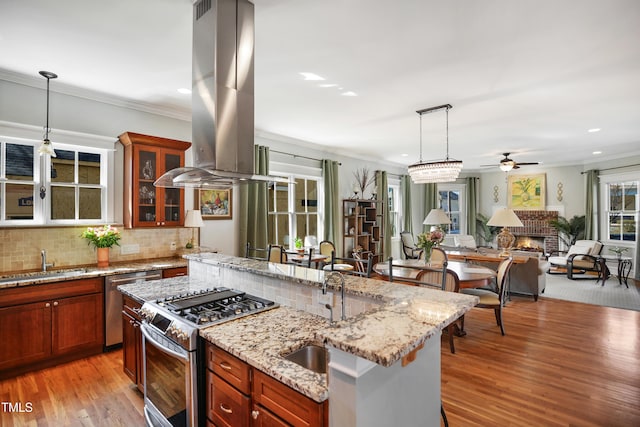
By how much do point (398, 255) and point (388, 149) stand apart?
10.7 feet

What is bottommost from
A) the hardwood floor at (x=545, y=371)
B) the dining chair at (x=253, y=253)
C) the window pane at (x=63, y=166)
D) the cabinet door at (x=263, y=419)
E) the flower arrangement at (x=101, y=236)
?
the hardwood floor at (x=545, y=371)

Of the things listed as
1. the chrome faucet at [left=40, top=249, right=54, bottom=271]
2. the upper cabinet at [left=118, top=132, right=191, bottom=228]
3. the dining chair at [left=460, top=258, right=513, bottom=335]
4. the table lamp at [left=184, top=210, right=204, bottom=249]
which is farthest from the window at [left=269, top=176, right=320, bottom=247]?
the dining chair at [left=460, top=258, right=513, bottom=335]

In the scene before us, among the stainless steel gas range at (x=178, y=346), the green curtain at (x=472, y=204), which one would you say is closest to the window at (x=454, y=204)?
the green curtain at (x=472, y=204)

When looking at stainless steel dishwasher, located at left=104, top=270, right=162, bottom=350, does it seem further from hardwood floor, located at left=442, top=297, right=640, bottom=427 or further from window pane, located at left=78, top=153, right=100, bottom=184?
hardwood floor, located at left=442, top=297, right=640, bottom=427

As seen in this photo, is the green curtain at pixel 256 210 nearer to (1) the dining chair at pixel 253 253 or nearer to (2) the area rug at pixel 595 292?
(1) the dining chair at pixel 253 253

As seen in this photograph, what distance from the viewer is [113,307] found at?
10.8 feet

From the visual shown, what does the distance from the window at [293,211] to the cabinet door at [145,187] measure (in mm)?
2048

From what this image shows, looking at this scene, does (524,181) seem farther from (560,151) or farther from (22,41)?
(22,41)

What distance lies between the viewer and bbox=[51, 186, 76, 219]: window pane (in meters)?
3.53

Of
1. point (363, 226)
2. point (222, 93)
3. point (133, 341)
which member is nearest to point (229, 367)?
point (133, 341)

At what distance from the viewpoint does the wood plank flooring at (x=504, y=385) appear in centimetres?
229

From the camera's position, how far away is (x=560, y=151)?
23.1 feet

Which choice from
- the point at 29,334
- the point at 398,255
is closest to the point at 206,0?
the point at 29,334

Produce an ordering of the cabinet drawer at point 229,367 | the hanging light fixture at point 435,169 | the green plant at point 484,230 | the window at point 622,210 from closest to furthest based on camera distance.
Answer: the cabinet drawer at point 229,367, the hanging light fixture at point 435,169, the window at point 622,210, the green plant at point 484,230
